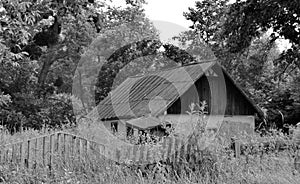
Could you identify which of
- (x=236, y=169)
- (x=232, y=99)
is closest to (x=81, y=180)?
(x=236, y=169)

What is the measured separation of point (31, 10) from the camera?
10.7 m

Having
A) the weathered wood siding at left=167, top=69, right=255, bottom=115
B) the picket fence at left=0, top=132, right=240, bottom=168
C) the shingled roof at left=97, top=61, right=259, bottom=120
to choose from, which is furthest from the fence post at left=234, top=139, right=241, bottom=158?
the weathered wood siding at left=167, top=69, right=255, bottom=115

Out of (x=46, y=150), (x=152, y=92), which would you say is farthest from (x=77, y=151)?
(x=152, y=92)

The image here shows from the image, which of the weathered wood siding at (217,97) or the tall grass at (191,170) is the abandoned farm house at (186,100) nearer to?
the weathered wood siding at (217,97)

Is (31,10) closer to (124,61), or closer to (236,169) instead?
(236,169)

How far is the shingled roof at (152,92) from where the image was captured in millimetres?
19625

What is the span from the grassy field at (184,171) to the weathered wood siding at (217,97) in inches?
480

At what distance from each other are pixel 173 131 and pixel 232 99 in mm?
15140

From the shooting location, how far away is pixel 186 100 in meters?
20.1

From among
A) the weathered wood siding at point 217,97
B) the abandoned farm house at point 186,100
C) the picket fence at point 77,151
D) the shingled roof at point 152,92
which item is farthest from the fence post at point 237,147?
the weathered wood siding at point 217,97

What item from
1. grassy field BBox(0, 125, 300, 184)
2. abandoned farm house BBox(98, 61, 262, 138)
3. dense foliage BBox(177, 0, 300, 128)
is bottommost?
grassy field BBox(0, 125, 300, 184)

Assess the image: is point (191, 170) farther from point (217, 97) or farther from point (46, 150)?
point (217, 97)

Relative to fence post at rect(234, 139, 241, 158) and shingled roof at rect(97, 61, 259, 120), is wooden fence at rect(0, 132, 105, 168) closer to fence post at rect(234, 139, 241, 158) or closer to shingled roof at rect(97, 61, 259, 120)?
fence post at rect(234, 139, 241, 158)

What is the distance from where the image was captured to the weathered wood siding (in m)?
20.4
